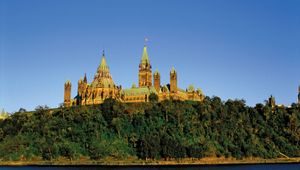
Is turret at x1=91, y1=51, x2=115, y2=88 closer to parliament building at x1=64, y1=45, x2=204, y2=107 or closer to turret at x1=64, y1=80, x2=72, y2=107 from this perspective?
parliament building at x1=64, y1=45, x2=204, y2=107

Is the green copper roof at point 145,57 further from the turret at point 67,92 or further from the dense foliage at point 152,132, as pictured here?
the dense foliage at point 152,132

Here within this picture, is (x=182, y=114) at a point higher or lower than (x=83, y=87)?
lower

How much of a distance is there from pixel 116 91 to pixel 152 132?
164ft

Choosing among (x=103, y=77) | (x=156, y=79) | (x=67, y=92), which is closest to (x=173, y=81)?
(x=156, y=79)

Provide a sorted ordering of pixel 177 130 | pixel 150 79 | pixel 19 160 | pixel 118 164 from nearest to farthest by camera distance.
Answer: pixel 118 164
pixel 19 160
pixel 177 130
pixel 150 79

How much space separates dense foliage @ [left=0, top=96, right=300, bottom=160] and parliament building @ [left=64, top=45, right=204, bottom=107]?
24.6 meters

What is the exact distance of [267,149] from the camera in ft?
381

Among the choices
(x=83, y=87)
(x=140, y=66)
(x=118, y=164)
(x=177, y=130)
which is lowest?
(x=118, y=164)

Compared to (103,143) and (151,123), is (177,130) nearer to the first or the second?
(151,123)

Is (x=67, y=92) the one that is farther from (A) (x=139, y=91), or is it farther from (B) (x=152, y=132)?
(B) (x=152, y=132)

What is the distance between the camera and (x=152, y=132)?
110 m

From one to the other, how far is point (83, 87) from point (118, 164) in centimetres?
7608

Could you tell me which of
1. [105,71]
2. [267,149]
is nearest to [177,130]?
[267,149]

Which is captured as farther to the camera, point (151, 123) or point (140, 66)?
point (140, 66)
